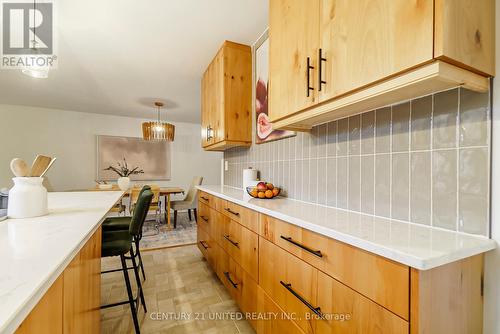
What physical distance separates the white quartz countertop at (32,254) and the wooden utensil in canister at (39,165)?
21 centimetres

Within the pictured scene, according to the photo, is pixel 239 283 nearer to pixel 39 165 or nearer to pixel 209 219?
pixel 209 219

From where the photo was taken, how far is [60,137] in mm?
4594

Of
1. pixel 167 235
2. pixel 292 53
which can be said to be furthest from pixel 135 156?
pixel 292 53

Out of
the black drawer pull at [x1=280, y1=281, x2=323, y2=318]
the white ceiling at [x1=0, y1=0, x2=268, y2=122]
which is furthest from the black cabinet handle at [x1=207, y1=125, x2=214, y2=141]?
the black drawer pull at [x1=280, y1=281, x2=323, y2=318]

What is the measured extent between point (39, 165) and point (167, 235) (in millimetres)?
2926

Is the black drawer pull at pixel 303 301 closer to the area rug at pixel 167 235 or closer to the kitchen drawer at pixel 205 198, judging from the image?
the kitchen drawer at pixel 205 198

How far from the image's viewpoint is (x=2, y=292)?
41 centimetres

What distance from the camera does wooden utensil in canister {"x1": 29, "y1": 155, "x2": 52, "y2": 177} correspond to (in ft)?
3.32

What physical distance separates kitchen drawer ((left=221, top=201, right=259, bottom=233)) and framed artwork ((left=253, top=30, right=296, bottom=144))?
698 mm

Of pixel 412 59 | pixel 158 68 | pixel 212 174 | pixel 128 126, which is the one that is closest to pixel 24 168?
pixel 412 59

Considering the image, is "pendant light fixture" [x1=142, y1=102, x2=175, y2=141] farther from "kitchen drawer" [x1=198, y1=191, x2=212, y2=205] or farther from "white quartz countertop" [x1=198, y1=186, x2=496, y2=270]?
"white quartz countertop" [x1=198, y1=186, x2=496, y2=270]

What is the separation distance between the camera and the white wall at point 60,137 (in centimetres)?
427

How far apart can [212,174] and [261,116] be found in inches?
164

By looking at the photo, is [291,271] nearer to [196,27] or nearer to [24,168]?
[24,168]
